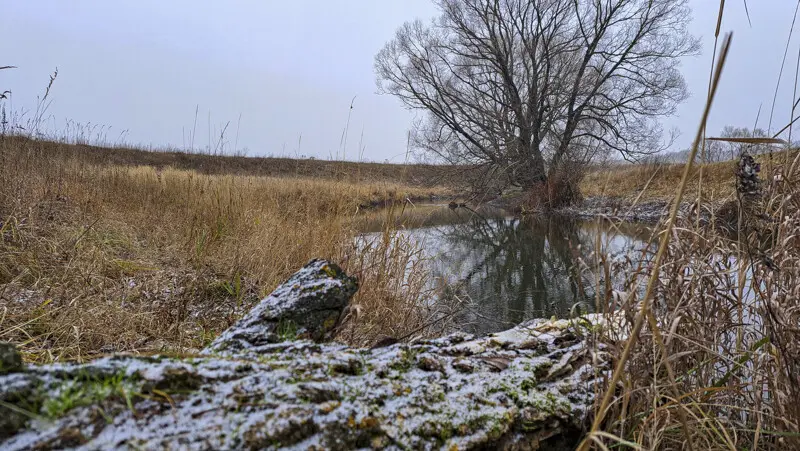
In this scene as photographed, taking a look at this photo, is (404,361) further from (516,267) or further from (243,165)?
(243,165)

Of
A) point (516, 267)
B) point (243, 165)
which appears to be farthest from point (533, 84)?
point (243, 165)

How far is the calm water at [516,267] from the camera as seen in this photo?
2.87 meters

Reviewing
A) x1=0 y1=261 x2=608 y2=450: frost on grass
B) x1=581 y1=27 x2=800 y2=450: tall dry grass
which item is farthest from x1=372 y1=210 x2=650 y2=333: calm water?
x1=0 y1=261 x2=608 y2=450: frost on grass

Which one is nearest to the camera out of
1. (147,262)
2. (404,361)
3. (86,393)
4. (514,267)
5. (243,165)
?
(86,393)

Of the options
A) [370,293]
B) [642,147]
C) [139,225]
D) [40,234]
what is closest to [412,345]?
[370,293]

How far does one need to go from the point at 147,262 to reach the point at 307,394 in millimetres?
2877

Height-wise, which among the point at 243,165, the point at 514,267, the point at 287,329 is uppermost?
the point at 243,165

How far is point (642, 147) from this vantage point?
1294 cm

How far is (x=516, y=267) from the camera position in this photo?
510 cm

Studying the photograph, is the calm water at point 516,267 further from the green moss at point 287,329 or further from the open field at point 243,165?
the open field at point 243,165

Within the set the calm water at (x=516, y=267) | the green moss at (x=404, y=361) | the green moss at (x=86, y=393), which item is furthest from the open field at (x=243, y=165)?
the green moss at (x=86, y=393)

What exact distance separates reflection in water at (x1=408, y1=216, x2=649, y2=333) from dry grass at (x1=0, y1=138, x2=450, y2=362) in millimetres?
878

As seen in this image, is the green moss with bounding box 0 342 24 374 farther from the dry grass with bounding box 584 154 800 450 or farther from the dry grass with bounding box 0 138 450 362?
Result: the dry grass with bounding box 584 154 800 450

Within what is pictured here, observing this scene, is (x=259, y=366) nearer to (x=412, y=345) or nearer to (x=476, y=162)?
(x=412, y=345)
